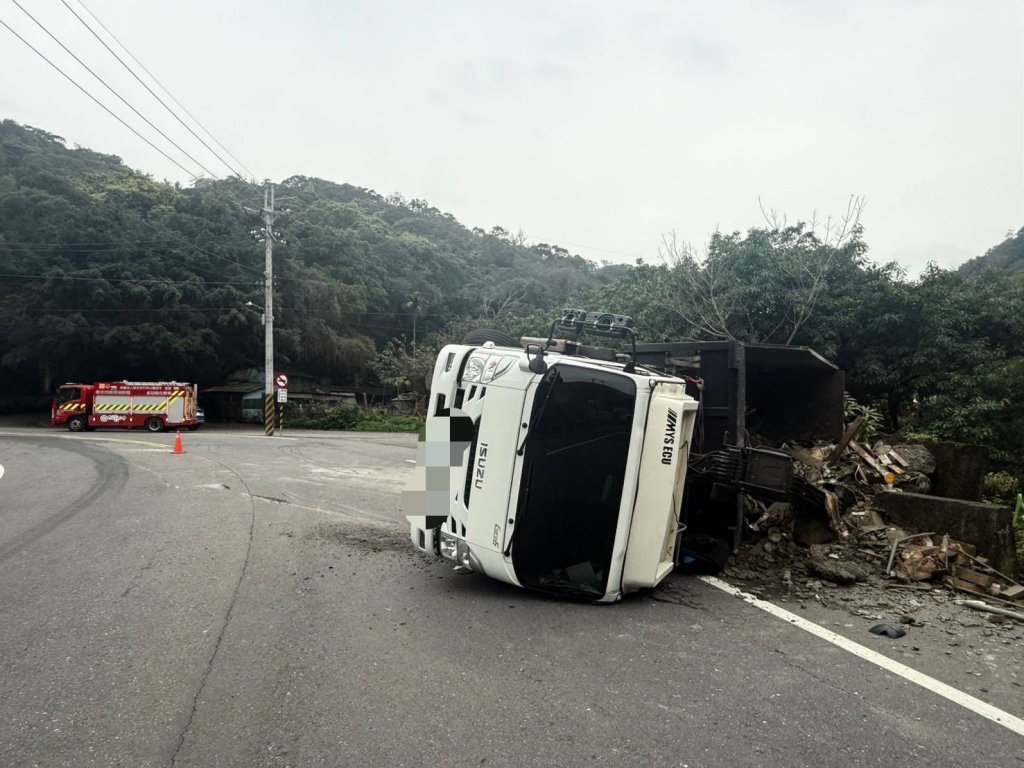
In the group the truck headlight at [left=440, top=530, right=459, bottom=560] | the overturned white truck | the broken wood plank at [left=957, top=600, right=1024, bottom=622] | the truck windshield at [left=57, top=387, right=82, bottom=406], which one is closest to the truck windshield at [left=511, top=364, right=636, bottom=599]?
the overturned white truck

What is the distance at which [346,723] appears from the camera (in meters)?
3.00

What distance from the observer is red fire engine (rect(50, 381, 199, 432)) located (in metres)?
27.7

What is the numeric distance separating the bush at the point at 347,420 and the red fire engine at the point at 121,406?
6.08 meters

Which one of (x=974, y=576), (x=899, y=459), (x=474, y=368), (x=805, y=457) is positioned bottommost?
(x=974, y=576)

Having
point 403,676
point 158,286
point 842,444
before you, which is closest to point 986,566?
point 842,444

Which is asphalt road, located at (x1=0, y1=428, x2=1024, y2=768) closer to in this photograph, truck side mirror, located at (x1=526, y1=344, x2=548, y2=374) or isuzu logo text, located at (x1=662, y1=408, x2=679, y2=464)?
isuzu logo text, located at (x1=662, y1=408, x2=679, y2=464)

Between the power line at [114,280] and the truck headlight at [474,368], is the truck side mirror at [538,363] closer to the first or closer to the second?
the truck headlight at [474,368]

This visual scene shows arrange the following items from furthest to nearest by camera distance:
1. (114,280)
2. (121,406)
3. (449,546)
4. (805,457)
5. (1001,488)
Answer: (114,280)
(121,406)
(1001,488)
(805,457)
(449,546)

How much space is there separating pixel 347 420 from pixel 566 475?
3034cm

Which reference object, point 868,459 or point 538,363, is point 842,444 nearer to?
point 868,459

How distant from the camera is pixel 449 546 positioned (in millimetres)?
4828

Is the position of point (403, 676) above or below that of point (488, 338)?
below

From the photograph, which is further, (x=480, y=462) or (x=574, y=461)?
(x=480, y=462)

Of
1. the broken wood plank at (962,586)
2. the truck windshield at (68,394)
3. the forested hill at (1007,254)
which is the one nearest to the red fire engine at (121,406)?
the truck windshield at (68,394)
